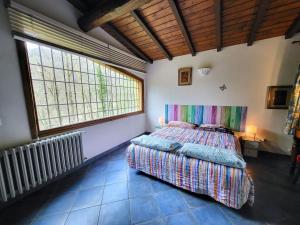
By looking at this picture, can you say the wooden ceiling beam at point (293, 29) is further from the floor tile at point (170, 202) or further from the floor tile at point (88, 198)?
the floor tile at point (88, 198)

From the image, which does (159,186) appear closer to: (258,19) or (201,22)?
(201,22)

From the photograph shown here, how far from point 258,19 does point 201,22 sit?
933mm

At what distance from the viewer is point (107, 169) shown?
8.16 ft

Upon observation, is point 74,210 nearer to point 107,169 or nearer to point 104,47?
point 107,169

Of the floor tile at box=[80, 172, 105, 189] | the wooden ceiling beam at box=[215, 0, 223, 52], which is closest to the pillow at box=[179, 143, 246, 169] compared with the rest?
the floor tile at box=[80, 172, 105, 189]

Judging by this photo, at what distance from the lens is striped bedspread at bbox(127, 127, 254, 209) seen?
1.49 m

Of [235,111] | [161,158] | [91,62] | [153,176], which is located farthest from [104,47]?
[235,111]

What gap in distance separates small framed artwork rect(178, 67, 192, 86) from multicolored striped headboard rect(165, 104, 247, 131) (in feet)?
→ 2.27

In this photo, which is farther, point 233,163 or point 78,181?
point 78,181

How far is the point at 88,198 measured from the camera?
1.79 meters

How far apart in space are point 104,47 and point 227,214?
134 inches

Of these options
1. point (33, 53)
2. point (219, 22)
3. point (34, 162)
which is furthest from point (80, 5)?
point (34, 162)

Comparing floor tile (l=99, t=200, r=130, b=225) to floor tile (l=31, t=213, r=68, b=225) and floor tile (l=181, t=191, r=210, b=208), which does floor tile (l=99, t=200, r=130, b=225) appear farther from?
floor tile (l=181, t=191, r=210, b=208)

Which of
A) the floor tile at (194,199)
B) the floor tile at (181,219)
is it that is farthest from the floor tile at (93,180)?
the floor tile at (194,199)
